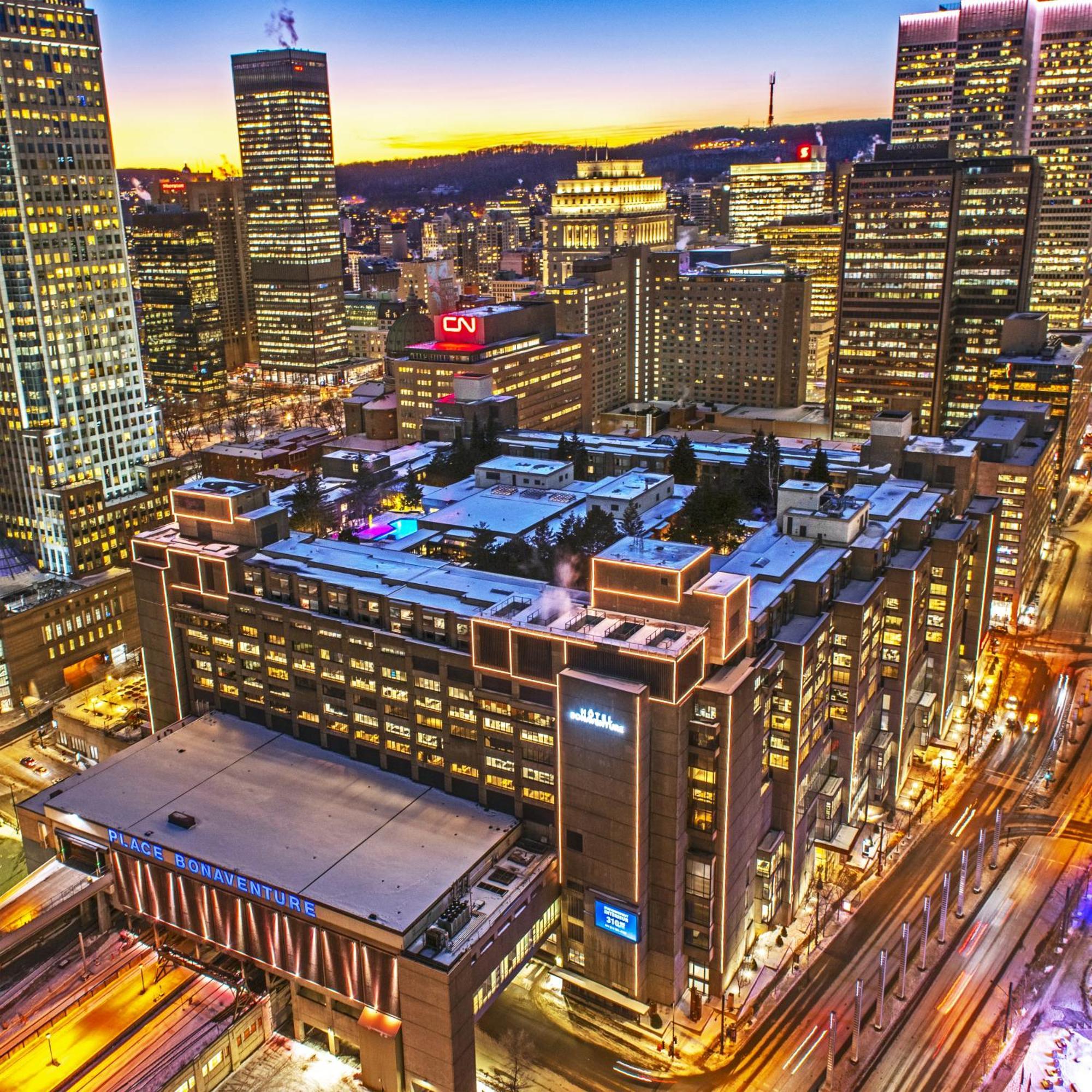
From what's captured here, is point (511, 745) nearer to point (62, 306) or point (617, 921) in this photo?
point (617, 921)

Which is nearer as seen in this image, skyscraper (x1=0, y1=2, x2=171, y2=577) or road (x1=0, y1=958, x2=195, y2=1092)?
road (x1=0, y1=958, x2=195, y2=1092)

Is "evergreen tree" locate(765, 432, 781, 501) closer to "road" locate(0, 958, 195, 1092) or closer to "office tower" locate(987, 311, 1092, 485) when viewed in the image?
"office tower" locate(987, 311, 1092, 485)

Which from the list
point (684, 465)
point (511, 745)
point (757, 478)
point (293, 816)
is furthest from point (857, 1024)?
point (684, 465)

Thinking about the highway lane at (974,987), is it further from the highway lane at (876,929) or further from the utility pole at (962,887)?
the highway lane at (876,929)

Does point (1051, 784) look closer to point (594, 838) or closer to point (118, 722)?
point (594, 838)

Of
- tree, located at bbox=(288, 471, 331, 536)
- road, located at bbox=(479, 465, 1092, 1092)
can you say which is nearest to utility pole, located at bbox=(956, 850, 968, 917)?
road, located at bbox=(479, 465, 1092, 1092)

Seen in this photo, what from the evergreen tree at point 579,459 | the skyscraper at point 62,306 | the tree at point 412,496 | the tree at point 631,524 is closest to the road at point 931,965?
the tree at point 631,524
